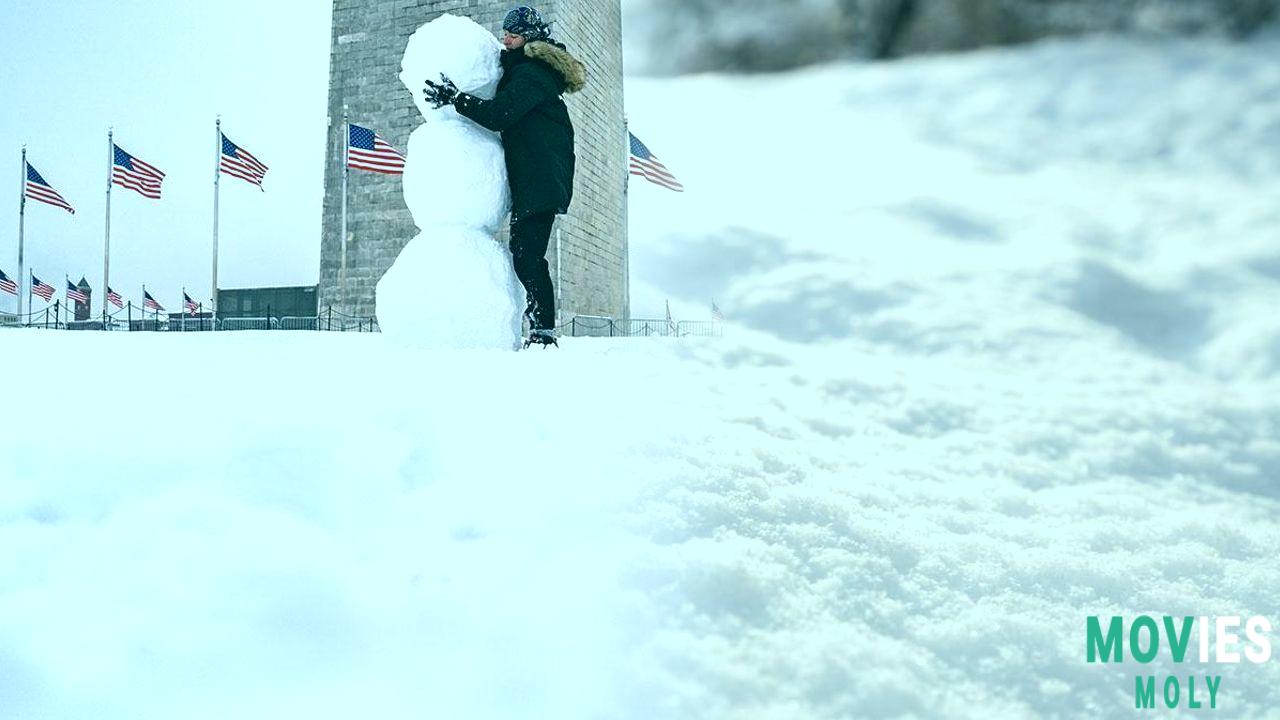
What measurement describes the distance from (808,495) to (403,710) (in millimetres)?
1265

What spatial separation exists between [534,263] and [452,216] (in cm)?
49

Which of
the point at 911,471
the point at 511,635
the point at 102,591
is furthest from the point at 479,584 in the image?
the point at 911,471

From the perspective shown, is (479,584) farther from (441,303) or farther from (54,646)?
(441,303)

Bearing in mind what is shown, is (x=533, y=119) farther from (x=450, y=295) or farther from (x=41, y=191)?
(x=41, y=191)

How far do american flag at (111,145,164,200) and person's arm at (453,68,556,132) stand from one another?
17030mm

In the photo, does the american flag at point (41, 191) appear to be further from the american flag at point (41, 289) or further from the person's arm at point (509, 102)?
the person's arm at point (509, 102)

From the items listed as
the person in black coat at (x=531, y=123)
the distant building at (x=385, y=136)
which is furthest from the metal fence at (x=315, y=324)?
the person in black coat at (x=531, y=123)

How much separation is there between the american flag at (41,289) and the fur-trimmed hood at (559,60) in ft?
92.1

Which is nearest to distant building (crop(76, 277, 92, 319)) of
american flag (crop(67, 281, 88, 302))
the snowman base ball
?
american flag (crop(67, 281, 88, 302))

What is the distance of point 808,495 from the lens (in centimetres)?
241

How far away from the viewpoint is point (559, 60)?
180 inches

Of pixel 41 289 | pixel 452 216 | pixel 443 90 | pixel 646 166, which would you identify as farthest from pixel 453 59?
pixel 41 289

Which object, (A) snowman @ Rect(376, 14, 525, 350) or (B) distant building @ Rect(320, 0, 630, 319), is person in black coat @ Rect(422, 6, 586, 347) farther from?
(B) distant building @ Rect(320, 0, 630, 319)

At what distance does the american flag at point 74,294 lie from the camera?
92.2 ft
